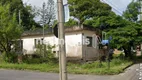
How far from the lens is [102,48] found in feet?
86.9

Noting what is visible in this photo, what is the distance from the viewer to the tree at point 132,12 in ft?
96.9

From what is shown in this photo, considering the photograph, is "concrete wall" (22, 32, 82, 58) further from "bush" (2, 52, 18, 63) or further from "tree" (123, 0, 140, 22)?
"tree" (123, 0, 140, 22)

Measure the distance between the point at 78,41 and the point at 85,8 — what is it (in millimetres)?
13873

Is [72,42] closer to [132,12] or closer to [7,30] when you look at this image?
[7,30]

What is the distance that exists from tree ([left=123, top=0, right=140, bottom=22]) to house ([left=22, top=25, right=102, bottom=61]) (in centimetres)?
494

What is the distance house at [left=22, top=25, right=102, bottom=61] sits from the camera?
2381 centimetres

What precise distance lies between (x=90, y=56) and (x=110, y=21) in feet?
14.3

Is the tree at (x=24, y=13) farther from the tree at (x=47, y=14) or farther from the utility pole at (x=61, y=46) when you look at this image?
the utility pole at (x=61, y=46)

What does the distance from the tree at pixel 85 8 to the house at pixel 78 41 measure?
927 centimetres

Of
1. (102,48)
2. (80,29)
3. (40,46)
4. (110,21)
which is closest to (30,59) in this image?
(40,46)

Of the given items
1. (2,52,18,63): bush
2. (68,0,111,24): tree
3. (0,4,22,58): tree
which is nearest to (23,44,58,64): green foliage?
(2,52,18,63): bush

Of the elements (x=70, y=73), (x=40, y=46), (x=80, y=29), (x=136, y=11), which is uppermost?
(x=136, y=11)

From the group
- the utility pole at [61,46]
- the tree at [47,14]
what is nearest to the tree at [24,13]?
the tree at [47,14]

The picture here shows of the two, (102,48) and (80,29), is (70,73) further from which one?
(102,48)
